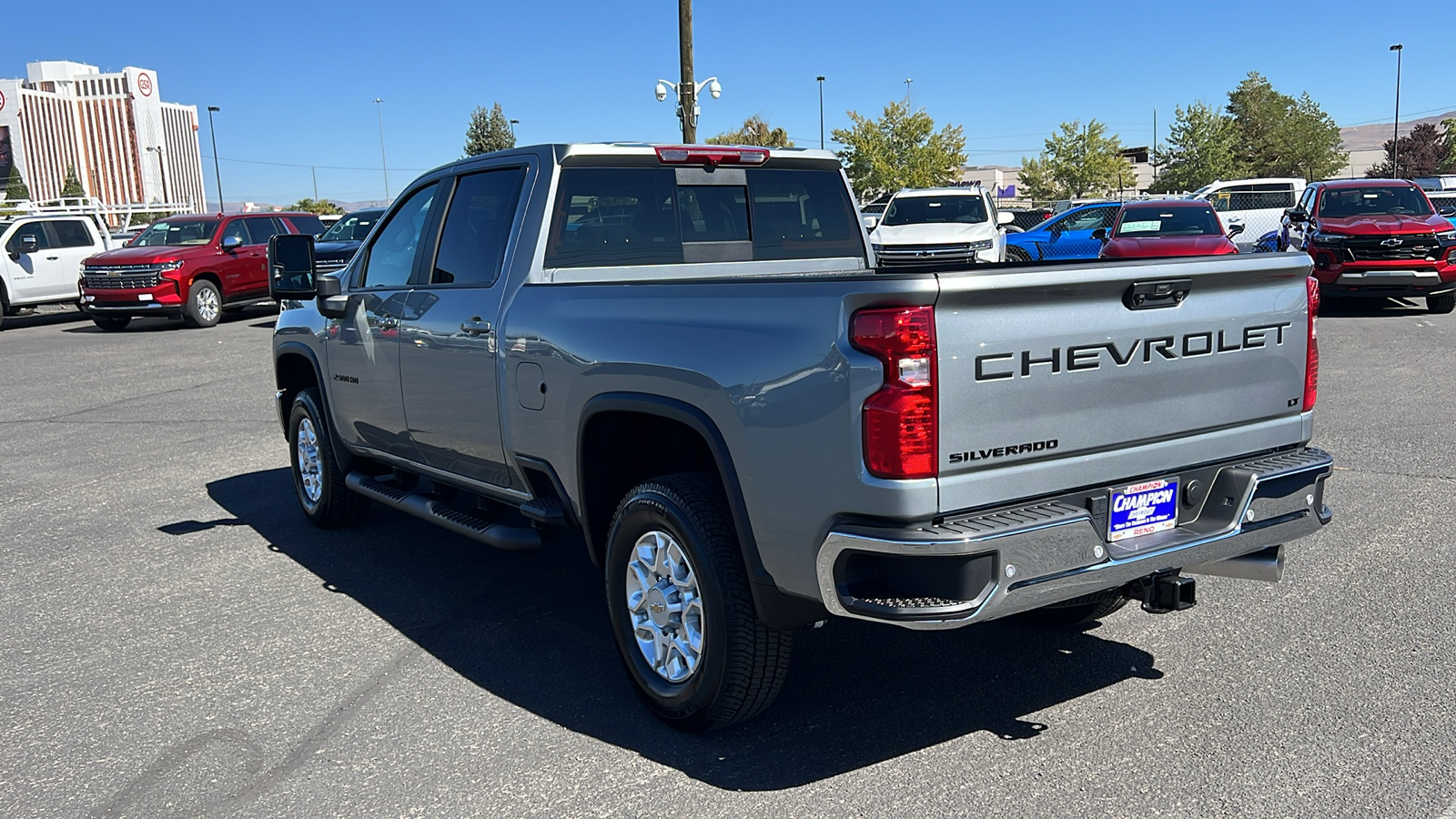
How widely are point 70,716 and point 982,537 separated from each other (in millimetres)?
3304

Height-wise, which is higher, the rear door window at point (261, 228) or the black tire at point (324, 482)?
the rear door window at point (261, 228)

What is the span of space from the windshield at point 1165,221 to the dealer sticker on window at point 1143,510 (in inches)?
555

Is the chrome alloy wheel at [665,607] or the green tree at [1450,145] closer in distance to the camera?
the chrome alloy wheel at [665,607]

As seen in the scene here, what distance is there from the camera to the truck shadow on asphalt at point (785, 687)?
3.79m

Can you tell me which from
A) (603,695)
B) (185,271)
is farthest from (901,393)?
(185,271)

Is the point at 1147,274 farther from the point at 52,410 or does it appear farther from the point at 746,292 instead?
the point at 52,410

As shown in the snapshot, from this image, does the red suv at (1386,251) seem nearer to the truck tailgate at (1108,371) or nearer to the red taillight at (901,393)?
the truck tailgate at (1108,371)

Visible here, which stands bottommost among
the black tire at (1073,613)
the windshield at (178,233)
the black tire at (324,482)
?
the black tire at (1073,613)

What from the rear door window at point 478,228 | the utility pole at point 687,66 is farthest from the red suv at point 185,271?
the rear door window at point 478,228

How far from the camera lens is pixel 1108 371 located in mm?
3395

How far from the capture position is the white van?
73.8ft

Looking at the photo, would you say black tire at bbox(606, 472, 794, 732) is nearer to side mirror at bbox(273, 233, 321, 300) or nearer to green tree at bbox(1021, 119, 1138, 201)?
side mirror at bbox(273, 233, 321, 300)

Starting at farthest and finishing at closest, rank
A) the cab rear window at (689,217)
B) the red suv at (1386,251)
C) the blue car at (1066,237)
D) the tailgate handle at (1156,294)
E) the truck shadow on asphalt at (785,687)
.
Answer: the blue car at (1066,237) → the red suv at (1386,251) → the cab rear window at (689,217) → the truck shadow on asphalt at (785,687) → the tailgate handle at (1156,294)

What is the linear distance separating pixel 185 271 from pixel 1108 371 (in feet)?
62.4
